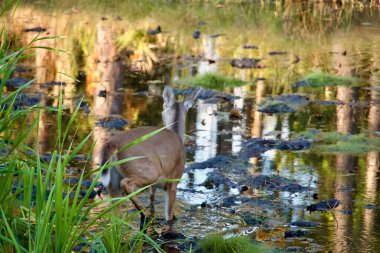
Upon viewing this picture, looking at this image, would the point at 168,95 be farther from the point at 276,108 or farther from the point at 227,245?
the point at 276,108

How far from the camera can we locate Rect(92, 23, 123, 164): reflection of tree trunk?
1244cm

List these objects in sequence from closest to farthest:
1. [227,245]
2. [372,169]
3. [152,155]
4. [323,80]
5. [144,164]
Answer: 1. [227,245]
2. [144,164]
3. [152,155]
4. [372,169]
5. [323,80]

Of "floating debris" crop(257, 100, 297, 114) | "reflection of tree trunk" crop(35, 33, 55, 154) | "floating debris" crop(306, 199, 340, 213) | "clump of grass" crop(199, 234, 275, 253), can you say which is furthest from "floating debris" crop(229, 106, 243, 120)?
"clump of grass" crop(199, 234, 275, 253)

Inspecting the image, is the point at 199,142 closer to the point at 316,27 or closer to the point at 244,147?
the point at 244,147

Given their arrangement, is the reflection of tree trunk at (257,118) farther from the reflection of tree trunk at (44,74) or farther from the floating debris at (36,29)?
the floating debris at (36,29)

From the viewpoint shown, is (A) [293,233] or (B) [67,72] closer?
(A) [293,233]

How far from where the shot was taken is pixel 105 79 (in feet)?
56.4

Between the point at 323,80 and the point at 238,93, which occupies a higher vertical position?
the point at 323,80

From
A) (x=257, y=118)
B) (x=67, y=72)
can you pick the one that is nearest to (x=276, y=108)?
(x=257, y=118)

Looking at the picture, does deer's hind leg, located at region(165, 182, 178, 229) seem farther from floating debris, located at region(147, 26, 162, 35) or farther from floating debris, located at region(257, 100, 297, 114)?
floating debris, located at region(147, 26, 162, 35)

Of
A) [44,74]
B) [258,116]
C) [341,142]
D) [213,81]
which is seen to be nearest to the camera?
[341,142]

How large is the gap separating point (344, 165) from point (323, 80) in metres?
6.12

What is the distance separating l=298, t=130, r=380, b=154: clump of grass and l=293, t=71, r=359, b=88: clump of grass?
166 inches

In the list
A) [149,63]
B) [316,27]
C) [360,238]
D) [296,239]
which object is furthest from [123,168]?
[316,27]
